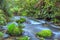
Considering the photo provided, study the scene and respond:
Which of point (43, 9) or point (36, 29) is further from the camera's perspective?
point (43, 9)

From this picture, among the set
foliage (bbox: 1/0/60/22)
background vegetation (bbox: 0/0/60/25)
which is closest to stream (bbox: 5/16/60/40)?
background vegetation (bbox: 0/0/60/25)

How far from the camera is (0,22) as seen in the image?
1330 centimetres

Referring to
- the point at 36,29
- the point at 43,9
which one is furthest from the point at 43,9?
the point at 36,29

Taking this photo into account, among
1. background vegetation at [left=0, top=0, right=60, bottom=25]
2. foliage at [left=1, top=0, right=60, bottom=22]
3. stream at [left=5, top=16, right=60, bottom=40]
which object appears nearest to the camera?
stream at [left=5, top=16, right=60, bottom=40]

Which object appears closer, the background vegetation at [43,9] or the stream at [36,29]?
the stream at [36,29]

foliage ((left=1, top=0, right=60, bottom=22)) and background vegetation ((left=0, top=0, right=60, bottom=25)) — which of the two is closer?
background vegetation ((left=0, top=0, right=60, bottom=25))

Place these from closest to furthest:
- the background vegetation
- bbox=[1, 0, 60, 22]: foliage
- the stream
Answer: the stream
the background vegetation
bbox=[1, 0, 60, 22]: foliage

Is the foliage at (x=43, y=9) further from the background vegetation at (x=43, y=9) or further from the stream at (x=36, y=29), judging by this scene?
the stream at (x=36, y=29)

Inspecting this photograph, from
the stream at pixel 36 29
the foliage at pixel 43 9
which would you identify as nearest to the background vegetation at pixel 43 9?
the foliage at pixel 43 9

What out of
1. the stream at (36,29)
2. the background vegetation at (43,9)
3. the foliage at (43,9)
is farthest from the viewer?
the foliage at (43,9)

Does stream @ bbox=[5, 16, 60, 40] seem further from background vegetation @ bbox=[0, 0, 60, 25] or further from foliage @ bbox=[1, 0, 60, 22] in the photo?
foliage @ bbox=[1, 0, 60, 22]

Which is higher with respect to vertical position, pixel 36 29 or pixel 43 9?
Result: pixel 43 9

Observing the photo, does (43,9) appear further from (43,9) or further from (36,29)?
(36,29)

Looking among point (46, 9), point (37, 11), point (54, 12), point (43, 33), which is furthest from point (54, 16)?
point (43, 33)
